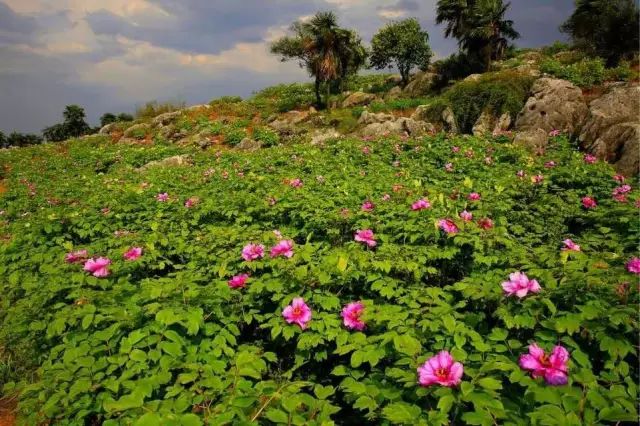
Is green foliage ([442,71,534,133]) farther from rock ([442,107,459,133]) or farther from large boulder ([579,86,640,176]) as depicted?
large boulder ([579,86,640,176])

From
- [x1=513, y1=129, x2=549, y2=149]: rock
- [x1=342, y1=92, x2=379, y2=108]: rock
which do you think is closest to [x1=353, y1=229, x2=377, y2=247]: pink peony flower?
[x1=513, y1=129, x2=549, y2=149]: rock

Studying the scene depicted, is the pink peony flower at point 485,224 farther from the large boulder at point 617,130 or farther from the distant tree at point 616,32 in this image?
the distant tree at point 616,32

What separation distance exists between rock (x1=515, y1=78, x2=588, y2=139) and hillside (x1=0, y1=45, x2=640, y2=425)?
591 centimetres

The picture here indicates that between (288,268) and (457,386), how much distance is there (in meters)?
1.49

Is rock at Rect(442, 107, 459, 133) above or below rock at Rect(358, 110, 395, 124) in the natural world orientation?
below

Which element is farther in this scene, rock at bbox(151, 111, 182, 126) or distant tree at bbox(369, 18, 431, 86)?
distant tree at bbox(369, 18, 431, 86)

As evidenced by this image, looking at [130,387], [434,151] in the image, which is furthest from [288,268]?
[434,151]

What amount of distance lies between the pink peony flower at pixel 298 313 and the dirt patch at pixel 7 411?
8.09 feet

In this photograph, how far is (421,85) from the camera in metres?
28.6

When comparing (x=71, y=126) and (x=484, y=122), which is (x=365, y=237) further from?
(x=71, y=126)

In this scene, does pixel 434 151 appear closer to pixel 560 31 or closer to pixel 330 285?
pixel 330 285

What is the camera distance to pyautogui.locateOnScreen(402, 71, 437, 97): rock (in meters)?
28.1

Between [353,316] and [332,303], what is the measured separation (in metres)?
0.15

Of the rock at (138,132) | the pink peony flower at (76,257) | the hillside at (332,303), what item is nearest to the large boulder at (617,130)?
the hillside at (332,303)
